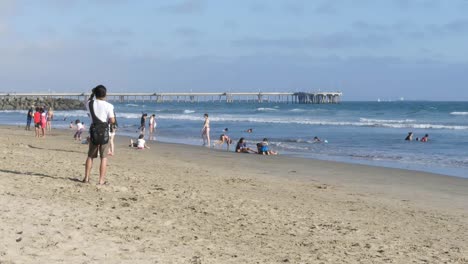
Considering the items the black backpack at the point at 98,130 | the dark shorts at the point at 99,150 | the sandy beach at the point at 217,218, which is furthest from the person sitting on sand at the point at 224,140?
the black backpack at the point at 98,130

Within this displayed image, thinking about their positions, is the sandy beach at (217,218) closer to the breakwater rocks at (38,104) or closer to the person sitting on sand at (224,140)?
the person sitting on sand at (224,140)

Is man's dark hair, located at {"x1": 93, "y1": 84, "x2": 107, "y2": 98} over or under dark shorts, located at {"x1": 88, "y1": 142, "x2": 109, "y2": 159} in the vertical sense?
over

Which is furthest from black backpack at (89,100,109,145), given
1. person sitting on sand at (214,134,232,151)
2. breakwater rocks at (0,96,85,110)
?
breakwater rocks at (0,96,85,110)

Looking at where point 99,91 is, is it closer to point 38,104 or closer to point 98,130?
point 98,130

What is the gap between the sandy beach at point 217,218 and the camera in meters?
5.26

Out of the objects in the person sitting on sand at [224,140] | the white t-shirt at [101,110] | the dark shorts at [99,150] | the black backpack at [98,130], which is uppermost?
the white t-shirt at [101,110]

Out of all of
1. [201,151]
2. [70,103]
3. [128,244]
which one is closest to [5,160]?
[128,244]

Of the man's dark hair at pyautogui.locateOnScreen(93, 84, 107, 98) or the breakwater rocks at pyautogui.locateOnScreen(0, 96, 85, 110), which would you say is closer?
the man's dark hair at pyautogui.locateOnScreen(93, 84, 107, 98)

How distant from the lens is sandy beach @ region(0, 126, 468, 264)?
5258 mm

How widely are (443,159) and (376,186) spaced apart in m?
7.52

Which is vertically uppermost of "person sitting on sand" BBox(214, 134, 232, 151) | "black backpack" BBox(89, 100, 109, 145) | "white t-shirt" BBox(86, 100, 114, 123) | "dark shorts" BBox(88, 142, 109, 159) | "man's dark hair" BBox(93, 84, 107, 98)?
"man's dark hair" BBox(93, 84, 107, 98)

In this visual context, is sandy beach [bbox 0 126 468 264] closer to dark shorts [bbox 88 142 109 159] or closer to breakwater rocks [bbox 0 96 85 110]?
dark shorts [bbox 88 142 109 159]

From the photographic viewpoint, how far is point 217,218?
22.4ft

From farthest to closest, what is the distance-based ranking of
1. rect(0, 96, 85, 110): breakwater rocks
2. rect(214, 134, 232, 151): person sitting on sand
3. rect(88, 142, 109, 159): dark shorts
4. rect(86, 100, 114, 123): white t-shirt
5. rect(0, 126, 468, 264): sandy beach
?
1. rect(0, 96, 85, 110): breakwater rocks
2. rect(214, 134, 232, 151): person sitting on sand
3. rect(88, 142, 109, 159): dark shorts
4. rect(86, 100, 114, 123): white t-shirt
5. rect(0, 126, 468, 264): sandy beach
